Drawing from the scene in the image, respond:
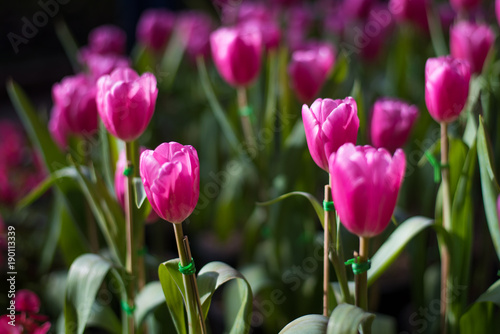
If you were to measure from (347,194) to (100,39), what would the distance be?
97cm

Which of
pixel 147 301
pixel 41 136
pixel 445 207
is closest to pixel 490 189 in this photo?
pixel 445 207

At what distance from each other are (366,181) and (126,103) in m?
0.27

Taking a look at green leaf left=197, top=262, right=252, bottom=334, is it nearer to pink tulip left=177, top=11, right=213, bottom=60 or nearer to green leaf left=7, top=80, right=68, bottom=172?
green leaf left=7, top=80, right=68, bottom=172

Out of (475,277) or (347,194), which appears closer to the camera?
(347,194)

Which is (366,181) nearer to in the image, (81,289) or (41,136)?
(81,289)

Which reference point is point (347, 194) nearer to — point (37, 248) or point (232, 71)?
point (232, 71)

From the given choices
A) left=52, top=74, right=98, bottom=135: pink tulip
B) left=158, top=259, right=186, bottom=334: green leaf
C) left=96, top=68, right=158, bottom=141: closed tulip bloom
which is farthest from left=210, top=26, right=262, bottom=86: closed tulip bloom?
left=158, top=259, right=186, bottom=334: green leaf

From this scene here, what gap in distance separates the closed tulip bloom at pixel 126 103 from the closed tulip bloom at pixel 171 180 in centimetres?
12

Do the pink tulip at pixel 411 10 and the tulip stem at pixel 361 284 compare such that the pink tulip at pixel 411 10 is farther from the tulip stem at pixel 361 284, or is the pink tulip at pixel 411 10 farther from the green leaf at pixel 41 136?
the tulip stem at pixel 361 284

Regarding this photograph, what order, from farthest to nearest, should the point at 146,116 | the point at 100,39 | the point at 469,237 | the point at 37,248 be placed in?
the point at 100,39
the point at 37,248
the point at 469,237
the point at 146,116

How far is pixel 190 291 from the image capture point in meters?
0.53

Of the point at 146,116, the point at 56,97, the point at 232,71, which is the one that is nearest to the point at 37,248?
the point at 56,97

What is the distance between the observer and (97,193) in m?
0.71

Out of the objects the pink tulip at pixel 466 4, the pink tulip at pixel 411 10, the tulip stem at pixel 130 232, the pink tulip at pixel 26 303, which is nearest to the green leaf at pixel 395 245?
the tulip stem at pixel 130 232
